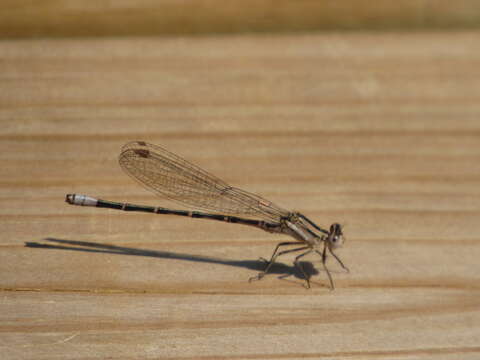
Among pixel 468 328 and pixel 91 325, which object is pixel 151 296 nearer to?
pixel 91 325

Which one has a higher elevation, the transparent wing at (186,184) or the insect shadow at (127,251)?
the transparent wing at (186,184)

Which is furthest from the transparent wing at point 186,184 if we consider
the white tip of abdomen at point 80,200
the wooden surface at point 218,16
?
the wooden surface at point 218,16

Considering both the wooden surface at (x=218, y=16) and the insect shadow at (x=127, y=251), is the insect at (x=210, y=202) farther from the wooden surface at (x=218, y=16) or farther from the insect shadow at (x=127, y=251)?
the wooden surface at (x=218, y=16)

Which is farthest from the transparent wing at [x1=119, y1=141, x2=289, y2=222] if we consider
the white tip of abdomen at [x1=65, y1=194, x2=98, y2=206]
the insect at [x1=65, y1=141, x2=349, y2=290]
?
the white tip of abdomen at [x1=65, y1=194, x2=98, y2=206]

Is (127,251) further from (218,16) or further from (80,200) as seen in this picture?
(218,16)

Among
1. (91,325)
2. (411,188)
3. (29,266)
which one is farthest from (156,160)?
(411,188)

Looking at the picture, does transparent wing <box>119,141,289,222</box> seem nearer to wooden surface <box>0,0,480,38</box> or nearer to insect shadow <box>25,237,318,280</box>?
insect shadow <box>25,237,318,280</box>

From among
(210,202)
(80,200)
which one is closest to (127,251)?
(80,200)
